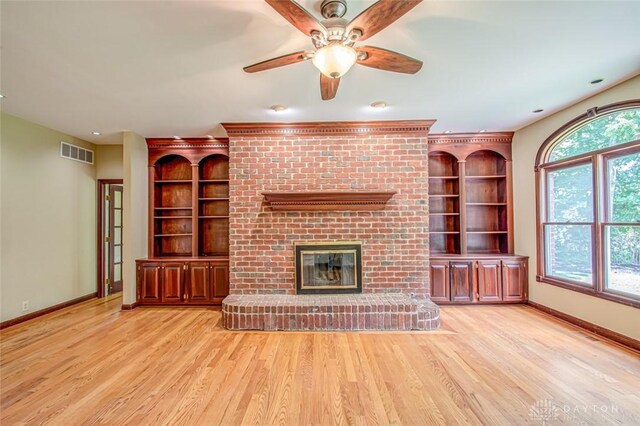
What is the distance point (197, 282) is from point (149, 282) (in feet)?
2.49

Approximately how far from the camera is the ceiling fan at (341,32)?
1.50 meters

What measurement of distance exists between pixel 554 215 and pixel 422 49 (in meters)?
3.23

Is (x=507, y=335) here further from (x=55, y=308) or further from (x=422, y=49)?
(x=55, y=308)

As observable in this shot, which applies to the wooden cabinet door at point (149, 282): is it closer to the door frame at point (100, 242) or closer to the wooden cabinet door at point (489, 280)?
the door frame at point (100, 242)

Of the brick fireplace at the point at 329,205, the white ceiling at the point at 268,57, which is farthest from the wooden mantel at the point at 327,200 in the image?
the white ceiling at the point at 268,57

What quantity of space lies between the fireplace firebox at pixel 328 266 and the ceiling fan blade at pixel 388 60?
2.48 metres

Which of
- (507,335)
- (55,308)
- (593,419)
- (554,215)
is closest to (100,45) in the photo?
(55,308)

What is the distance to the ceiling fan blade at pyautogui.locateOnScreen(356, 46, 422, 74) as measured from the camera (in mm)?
1868

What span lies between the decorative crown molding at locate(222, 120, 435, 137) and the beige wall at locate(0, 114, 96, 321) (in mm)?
2642

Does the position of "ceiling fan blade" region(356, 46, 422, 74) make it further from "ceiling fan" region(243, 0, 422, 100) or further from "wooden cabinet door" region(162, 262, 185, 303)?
"wooden cabinet door" region(162, 262, 185, 303)

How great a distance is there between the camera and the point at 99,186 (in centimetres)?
507

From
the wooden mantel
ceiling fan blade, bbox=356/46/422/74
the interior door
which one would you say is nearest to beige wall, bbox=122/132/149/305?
the interior door

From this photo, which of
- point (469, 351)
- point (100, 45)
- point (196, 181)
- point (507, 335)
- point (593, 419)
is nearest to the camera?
point (593, 419)

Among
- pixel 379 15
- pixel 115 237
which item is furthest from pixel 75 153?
pixel 379 15
